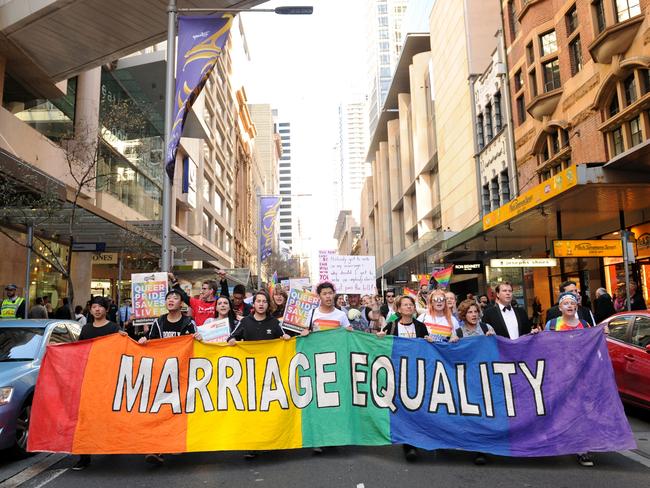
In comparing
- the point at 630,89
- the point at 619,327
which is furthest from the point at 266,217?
the point at 619,327

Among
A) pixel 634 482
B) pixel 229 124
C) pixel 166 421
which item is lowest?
pixel 634 482

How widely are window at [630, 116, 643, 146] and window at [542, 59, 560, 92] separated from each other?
5671mm

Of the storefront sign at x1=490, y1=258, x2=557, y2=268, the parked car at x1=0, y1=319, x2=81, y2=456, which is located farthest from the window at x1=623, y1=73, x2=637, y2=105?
the parked car at x1=0, y1=319, x2=81, y2=456

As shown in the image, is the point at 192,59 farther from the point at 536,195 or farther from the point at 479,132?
the point at 479,132

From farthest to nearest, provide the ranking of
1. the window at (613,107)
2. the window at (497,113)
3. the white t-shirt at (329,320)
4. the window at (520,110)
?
the window at (497,113)
the window at (520,110)
the window at (613,107)
the white t-shirt at (329,320)

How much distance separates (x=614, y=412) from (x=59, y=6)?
53.8 feet

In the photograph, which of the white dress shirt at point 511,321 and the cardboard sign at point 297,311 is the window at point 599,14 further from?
the cardboard sign at point 297,311

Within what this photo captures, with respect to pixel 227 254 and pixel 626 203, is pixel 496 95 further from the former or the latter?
pixel 227 254

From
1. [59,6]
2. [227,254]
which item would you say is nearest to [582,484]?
[59,6]

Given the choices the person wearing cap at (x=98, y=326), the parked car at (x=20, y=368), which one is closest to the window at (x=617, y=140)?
the person wearing cap at (x=98, y=326)

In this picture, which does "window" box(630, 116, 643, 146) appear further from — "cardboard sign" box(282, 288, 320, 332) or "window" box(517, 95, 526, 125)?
"cardboard sign" box(282, 288, 320, 332)

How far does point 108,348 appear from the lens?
239 inches

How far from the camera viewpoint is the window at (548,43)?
22000mm

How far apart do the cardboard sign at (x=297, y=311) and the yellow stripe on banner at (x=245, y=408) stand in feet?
3.14
